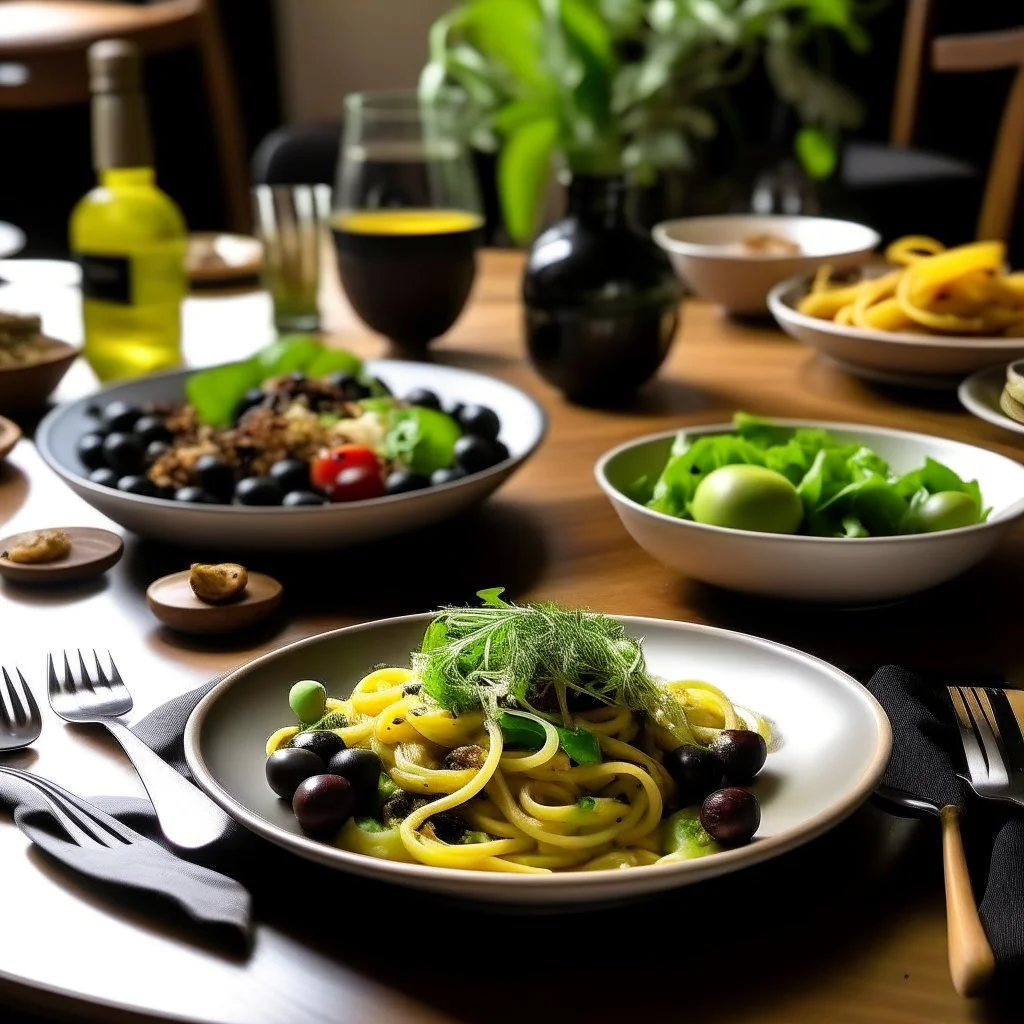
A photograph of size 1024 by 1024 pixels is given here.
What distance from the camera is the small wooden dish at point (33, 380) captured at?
1440 mm

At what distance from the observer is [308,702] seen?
2.33 feet

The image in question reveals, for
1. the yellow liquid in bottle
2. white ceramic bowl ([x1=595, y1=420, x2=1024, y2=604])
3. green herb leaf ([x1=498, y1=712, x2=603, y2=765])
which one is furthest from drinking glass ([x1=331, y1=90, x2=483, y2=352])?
green herb leaf ([x1=498, y1=712, x2=603, y2=765])

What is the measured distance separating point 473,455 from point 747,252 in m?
0.87

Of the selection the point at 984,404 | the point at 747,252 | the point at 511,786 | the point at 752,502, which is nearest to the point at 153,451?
the point at 752,502

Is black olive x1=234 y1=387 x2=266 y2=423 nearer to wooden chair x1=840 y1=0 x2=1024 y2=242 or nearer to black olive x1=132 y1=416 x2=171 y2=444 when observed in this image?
black olive x1=132 y1=416 x2=171 y2=444

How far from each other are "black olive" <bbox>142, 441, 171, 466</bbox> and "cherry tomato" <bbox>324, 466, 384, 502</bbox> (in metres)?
0.19

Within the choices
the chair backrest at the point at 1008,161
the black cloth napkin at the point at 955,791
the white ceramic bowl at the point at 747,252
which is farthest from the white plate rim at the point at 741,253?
the black cloth napkin at the point at 955,791

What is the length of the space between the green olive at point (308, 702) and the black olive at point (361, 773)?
0.07 m

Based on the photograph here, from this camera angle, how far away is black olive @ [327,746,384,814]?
641 mm

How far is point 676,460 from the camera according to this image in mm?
1022

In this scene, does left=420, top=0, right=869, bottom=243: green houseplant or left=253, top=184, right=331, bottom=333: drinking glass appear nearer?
left=253, top=184, right=331, bottom=333: drinking glass

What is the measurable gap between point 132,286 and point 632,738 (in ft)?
3.57

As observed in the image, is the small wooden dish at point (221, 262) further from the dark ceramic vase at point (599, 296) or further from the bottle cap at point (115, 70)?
the dark ceramic vase at point (599, 296)

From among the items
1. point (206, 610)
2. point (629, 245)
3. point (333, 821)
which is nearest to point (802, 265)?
point (629, 245)
